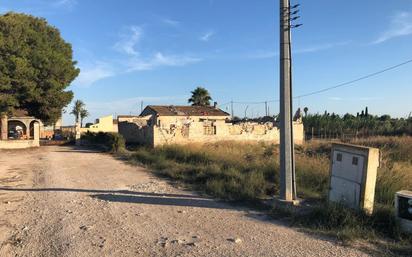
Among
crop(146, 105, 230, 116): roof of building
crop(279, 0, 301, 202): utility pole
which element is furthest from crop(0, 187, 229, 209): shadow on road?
crop(146, 105, 230, 116): roof of building

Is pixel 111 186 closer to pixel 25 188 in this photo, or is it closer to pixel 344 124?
pixel 25 188

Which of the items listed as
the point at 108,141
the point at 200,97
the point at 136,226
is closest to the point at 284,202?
the point at 136,226

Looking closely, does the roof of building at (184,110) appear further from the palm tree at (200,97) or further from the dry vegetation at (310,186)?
the dry vegetation at (310,186)

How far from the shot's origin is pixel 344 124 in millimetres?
65812

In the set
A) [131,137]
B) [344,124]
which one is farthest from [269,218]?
[344,124]

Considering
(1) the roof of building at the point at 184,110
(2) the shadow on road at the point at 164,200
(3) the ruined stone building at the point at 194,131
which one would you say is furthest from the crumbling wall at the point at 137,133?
(2) the shadow on road at the point at 164,200

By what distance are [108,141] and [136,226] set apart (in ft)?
87.2

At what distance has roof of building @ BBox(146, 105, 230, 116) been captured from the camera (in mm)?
53312

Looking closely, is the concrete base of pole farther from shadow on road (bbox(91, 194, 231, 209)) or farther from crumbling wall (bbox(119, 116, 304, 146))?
crumbling wall (bbox(119, 116, 304, 146))

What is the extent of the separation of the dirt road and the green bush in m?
17.6

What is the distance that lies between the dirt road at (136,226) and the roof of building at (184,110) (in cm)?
3995

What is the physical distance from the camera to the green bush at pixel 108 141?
3118 cm

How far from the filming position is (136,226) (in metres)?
8.20

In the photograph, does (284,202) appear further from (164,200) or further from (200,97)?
(200,97)
